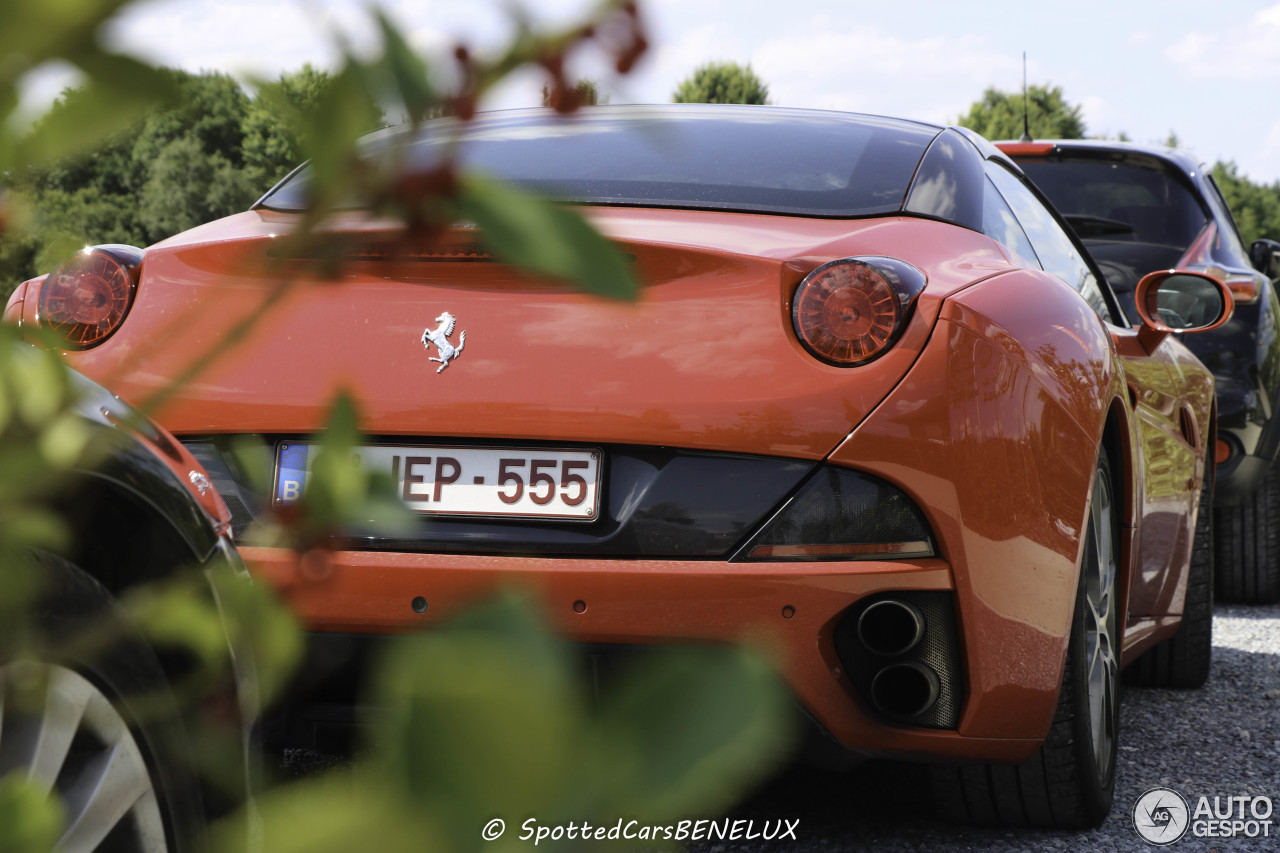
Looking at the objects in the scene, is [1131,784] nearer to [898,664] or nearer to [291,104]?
[898,664]

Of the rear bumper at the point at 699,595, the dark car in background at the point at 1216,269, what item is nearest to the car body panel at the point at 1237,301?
the dark car in background at the point at 1216,269

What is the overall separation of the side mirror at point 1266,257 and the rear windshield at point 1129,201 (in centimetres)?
73

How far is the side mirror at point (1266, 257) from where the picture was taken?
6.64m

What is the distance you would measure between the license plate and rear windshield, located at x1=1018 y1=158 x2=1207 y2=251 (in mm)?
4608

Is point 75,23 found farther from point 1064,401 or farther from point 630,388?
point 1064,401

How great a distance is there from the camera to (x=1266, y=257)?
6652 millimetres

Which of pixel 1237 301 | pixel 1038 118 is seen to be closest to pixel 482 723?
pixel 1237 301

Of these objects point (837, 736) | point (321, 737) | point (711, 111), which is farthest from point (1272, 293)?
point (321, 737)

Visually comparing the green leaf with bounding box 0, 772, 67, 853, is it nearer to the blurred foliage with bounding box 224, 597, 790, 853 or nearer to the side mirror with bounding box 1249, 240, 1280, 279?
the blurred foliage with bounding box 224, 597, 790, 853

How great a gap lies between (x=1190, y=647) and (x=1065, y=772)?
6.22 ft

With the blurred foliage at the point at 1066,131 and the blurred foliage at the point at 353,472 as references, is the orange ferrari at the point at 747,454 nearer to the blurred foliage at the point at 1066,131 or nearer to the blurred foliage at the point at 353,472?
the blurred foliage at the point at 353,472

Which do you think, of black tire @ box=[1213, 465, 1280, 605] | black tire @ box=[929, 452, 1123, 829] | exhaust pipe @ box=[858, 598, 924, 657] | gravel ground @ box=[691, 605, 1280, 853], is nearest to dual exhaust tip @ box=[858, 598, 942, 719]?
exhaust pipe @ box=[858, 598, 924, 657]

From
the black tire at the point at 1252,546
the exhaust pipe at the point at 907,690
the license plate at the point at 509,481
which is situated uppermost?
the license plate at the point at 509,481

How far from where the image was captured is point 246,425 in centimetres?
218
